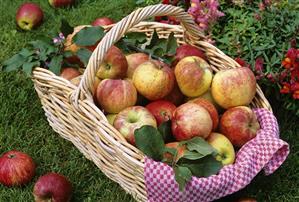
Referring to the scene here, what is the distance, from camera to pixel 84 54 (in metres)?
2.69

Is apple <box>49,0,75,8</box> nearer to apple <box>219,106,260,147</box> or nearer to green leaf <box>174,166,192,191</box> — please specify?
apple <box>219,106,260,147</box>

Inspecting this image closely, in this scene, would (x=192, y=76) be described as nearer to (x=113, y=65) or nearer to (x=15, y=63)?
(x=113, y=65)

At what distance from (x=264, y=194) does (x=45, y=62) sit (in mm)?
1325

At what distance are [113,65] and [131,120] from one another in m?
0.35

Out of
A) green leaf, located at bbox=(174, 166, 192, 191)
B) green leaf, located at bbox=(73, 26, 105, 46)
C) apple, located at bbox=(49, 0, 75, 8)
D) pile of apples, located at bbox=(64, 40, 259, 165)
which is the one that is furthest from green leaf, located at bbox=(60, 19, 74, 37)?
apple, located at bbox=(49, 0, 75, 8)

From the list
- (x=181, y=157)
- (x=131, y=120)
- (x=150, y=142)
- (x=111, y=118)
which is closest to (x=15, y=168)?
(x=111, y=118)

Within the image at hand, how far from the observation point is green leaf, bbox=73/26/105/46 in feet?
8.89

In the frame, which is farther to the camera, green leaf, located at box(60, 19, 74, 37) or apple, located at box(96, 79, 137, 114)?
green leaf, located at box(60, 19, 74, 37)

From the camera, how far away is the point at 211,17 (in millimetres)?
3096

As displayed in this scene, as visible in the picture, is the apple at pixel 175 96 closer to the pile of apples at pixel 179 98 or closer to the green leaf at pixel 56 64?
the pile of apples at pixel 179 98

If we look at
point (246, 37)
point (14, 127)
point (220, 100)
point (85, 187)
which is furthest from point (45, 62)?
point (246, 37)

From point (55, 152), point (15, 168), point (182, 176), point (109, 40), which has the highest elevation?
point (109, 40)

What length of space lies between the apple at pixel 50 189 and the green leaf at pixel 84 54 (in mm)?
617

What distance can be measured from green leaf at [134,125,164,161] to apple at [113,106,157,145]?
12cm
